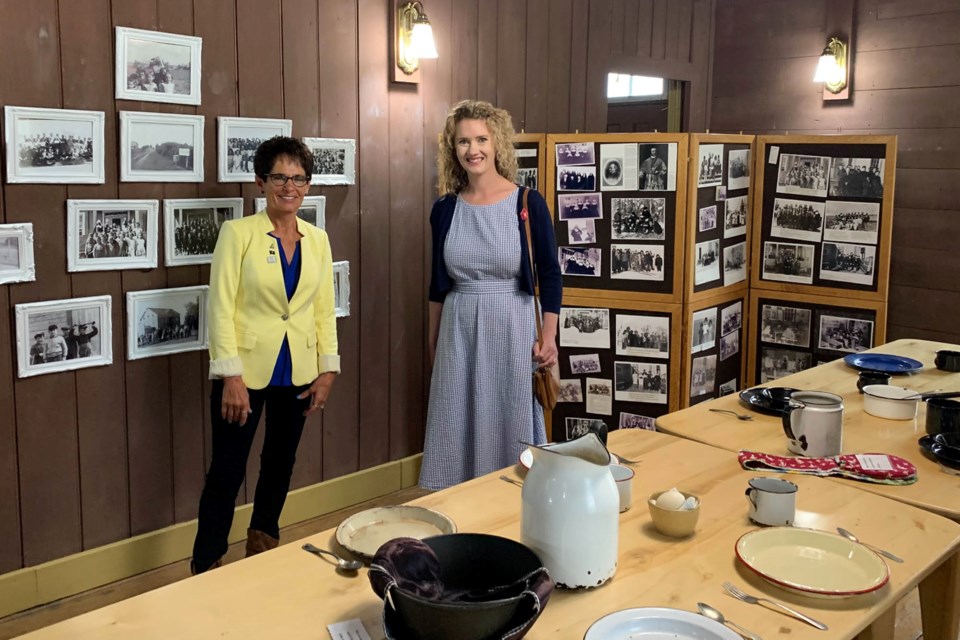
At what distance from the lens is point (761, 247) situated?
13.6ft

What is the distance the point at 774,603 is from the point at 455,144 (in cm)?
182

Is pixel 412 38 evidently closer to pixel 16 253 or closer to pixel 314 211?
pixel 314 211

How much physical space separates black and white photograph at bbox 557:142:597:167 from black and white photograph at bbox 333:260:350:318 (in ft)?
3.32

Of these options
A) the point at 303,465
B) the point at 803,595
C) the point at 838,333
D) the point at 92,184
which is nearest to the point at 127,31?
the point at 92,184

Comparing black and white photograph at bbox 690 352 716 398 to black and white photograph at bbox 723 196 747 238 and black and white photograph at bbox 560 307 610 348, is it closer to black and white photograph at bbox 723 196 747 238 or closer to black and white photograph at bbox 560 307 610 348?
black and white photograph at bbox 560 307 610 348

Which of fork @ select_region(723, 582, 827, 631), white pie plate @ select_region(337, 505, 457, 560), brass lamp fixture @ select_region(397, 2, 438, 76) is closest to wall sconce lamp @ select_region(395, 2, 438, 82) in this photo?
brass lamp fixture @ select_region(397, 2, 438, 76)

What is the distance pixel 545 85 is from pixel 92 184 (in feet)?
7.56

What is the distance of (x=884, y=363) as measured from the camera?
2.83 m

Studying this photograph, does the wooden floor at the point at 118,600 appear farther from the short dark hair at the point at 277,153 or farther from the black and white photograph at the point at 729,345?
the black and white photograph at the point at 729,345

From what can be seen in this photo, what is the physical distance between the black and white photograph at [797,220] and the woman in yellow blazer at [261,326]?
87.6 inches

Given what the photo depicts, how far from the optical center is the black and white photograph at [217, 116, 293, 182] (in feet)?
10.2

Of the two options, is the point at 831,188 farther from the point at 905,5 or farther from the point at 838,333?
the point at 905,5

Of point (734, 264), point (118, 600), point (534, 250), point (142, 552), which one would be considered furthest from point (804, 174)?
point (118, 600)

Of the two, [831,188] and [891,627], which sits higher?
[831,188]
